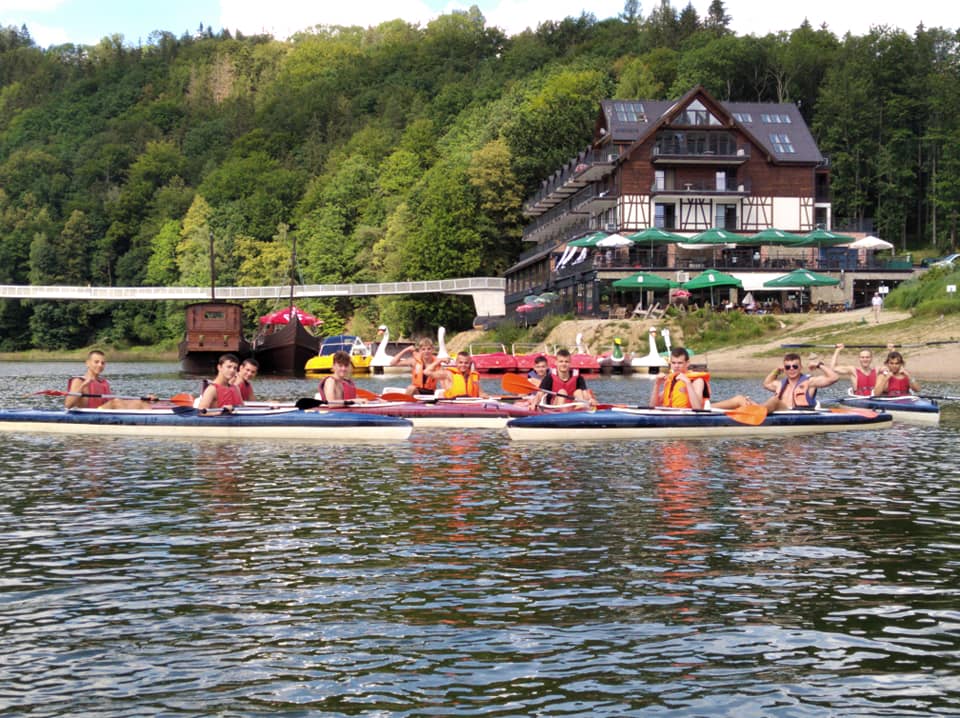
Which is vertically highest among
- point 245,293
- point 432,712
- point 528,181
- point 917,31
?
point 917,31

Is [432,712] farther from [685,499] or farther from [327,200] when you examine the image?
[327,200]

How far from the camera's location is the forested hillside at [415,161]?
95.8 m

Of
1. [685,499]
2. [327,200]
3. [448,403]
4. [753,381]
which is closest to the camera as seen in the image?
[685,499]

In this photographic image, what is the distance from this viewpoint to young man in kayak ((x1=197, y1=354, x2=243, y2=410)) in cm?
2352

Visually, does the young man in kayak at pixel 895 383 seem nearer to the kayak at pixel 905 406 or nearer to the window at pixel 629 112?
the kayak at pixel 905 406

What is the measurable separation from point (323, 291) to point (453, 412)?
7916 centimetres

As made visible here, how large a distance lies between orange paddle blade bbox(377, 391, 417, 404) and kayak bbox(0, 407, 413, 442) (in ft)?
11.8

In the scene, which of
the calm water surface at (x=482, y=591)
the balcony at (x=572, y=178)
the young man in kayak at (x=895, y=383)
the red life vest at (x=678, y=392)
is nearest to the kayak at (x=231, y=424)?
the calm water surface at (x=482, y=591)

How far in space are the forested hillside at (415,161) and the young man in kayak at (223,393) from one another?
70468 millimetres

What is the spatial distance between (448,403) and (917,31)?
93781 millimetres

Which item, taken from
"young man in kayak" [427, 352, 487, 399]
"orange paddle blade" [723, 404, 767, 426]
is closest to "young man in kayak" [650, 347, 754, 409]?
"orange paddle blade" [723, 404, 767, 426]

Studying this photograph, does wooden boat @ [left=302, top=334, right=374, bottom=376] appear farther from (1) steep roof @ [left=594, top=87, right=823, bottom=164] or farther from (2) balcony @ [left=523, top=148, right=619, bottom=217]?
(1) steep roof @ [left=594, top=87, right=823, bottom=164]

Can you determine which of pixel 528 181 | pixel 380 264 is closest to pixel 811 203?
pixel 528 181

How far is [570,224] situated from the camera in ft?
305
